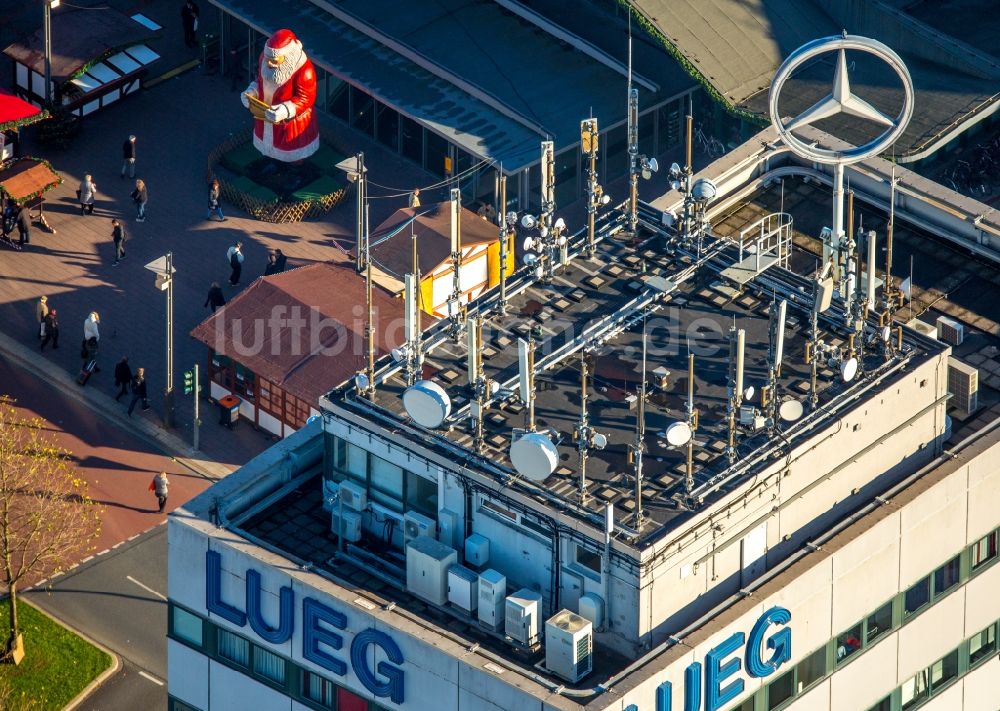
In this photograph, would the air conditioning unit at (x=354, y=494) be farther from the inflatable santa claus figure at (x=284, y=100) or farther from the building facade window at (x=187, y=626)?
the inflatable santa claus figure at (x=284, y=100)

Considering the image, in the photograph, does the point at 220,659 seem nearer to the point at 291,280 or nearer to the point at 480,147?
the point at 291,280

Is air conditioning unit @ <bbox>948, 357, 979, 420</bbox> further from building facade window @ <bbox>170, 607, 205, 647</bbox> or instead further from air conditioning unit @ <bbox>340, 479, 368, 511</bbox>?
building facade window @ <bbox>170, 607, 205, 647</bbox>

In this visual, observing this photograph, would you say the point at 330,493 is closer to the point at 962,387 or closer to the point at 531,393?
the point at 531,393

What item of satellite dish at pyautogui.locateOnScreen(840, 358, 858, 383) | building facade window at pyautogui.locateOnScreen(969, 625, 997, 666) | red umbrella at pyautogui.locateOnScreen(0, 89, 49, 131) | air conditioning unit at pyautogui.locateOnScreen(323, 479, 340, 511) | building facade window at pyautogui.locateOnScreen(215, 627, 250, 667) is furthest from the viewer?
red umbrella at pyautogui.locateOnScreen(0, 89, 49, 131)

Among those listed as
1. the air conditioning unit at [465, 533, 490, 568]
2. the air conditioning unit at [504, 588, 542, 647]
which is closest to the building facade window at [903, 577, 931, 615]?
the air conditioning unit at [504, 588, 542, 647]

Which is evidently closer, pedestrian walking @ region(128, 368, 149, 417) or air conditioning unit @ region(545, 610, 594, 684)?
air conditioning unit @ region(545, 610, 594, 684)

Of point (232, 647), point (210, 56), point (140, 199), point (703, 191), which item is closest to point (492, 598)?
point (232, 647)

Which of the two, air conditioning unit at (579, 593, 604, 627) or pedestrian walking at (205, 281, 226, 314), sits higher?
air conditioning unit at (579, 593, 604, 627)
